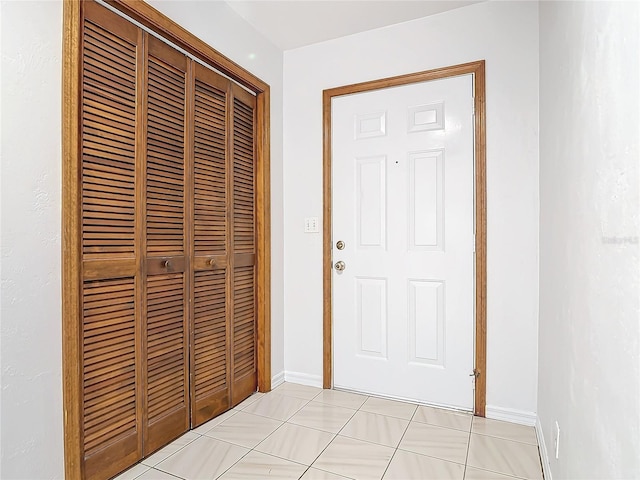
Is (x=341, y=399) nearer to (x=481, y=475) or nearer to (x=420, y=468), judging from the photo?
(x=420, y=468)

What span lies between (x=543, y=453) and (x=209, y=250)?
1970 millimetres

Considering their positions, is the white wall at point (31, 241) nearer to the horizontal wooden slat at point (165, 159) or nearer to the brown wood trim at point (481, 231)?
the horizontal wooden slat at point (165, 159)

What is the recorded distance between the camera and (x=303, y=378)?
280 cm

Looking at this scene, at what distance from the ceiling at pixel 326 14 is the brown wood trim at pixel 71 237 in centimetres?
113

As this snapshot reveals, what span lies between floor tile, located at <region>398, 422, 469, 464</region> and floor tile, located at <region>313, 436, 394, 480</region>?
5.6 inches

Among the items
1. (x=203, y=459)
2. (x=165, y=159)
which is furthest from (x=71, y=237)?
(x=203, y=459)

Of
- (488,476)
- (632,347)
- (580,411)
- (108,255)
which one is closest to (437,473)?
(488,476)

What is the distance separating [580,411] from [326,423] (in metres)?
1.45

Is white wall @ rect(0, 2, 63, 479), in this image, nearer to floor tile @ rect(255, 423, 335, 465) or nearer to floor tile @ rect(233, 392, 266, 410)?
floor tile @ rect(255, 423, 335, 465)

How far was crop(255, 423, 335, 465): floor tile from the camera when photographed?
1.87 metres

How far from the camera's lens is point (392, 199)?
252 cm

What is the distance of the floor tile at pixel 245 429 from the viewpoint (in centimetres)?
201

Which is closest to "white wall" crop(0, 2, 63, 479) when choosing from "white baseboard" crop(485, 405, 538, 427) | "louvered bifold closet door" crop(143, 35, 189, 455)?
"louvered bifold closet door" crop(143, 35, 189, 455)

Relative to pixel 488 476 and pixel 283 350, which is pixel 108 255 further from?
pixel 488 476
